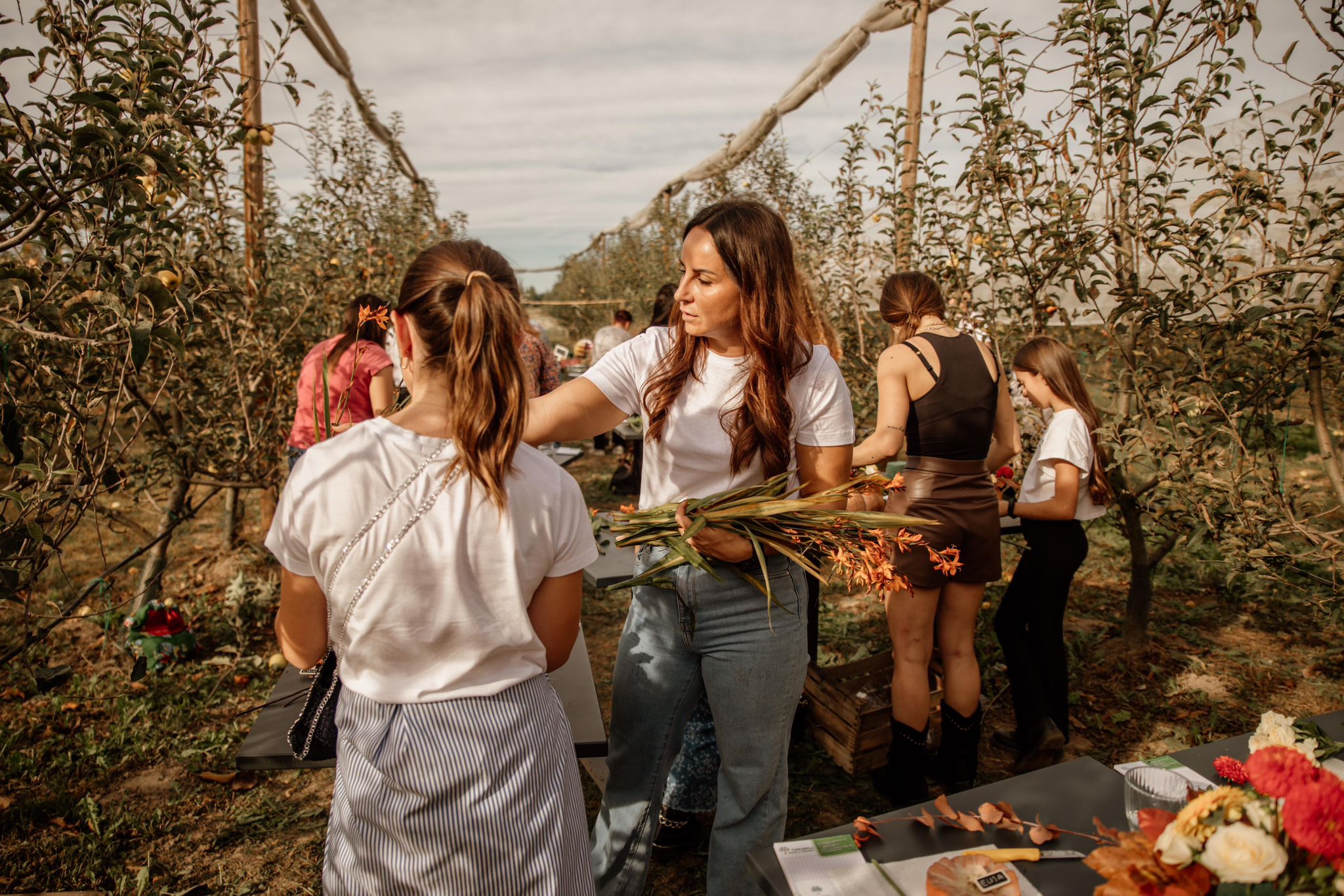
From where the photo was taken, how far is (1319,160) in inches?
110

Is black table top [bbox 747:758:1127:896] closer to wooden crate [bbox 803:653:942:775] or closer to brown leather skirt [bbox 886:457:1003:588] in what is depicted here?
brown leather skirt [bbox 886:457:1003:588]

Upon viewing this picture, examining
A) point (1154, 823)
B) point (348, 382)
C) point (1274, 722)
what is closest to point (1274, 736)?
point (1274, 722)

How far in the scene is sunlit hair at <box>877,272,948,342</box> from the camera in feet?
9.39

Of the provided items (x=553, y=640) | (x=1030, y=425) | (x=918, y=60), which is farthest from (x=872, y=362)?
(x=553, y=640)

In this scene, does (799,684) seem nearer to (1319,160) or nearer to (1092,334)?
(1319,160)

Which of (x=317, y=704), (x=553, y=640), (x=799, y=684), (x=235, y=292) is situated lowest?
(x=799, y=684)

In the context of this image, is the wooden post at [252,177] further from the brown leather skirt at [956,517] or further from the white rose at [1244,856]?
the white rose at [1244,856]

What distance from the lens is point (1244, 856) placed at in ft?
3.13

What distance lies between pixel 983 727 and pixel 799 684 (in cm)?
208

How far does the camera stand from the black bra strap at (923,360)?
2.66 m

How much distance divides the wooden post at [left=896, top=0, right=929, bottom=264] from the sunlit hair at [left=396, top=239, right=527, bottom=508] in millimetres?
3808

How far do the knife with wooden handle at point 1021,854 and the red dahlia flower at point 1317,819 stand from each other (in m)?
0.48

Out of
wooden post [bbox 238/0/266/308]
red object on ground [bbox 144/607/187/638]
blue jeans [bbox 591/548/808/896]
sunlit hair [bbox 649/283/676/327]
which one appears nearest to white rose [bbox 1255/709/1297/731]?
blue jeans [bbox 591/548/808/896]

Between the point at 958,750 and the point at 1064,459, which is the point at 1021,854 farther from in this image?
the point at 1064,459
